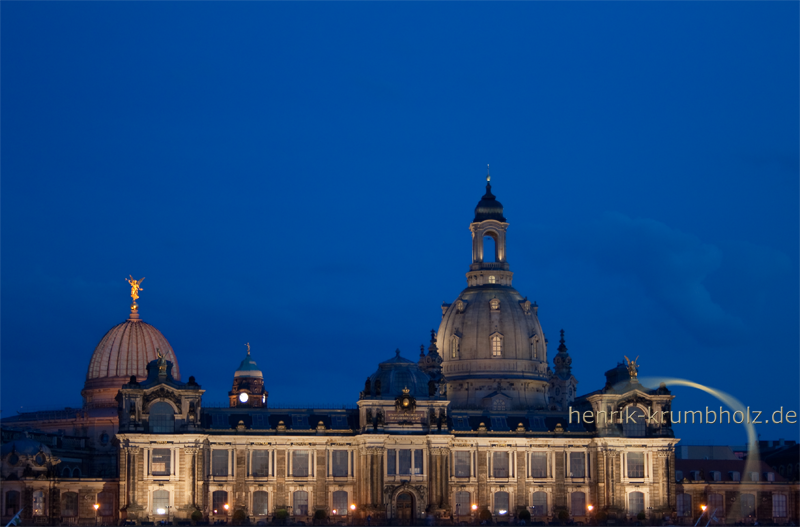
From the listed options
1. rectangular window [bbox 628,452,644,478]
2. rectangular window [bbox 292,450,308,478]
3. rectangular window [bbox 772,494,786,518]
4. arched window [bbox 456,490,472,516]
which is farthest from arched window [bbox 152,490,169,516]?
rectangular window [bbox 772,494,786,518]

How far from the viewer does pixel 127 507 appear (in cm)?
14950

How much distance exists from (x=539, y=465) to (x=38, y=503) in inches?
2009

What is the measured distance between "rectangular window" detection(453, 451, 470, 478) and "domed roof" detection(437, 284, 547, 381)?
24624mm

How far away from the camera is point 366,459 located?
15550 centimetres

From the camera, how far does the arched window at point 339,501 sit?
514 ft

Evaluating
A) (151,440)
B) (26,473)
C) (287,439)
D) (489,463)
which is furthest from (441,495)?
(26,473)

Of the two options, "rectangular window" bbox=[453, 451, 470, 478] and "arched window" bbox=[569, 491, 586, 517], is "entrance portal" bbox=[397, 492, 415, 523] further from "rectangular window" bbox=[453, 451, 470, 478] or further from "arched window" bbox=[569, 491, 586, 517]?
"arched window" bbox=[569, 491, 586, 517]

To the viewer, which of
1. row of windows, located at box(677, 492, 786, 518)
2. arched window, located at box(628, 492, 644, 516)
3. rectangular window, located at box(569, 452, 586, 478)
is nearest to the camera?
arched window, located at box(628, 492, 644, 516)

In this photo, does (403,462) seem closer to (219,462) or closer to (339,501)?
(339,501)

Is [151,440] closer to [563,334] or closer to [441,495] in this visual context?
[441,495]

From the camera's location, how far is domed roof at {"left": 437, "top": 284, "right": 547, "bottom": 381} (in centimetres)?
18345

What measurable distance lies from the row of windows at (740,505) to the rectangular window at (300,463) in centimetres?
3963

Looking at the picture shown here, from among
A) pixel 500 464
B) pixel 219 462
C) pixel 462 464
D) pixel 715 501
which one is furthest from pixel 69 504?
pixel 715 501

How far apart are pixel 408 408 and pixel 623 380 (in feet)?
77.4
